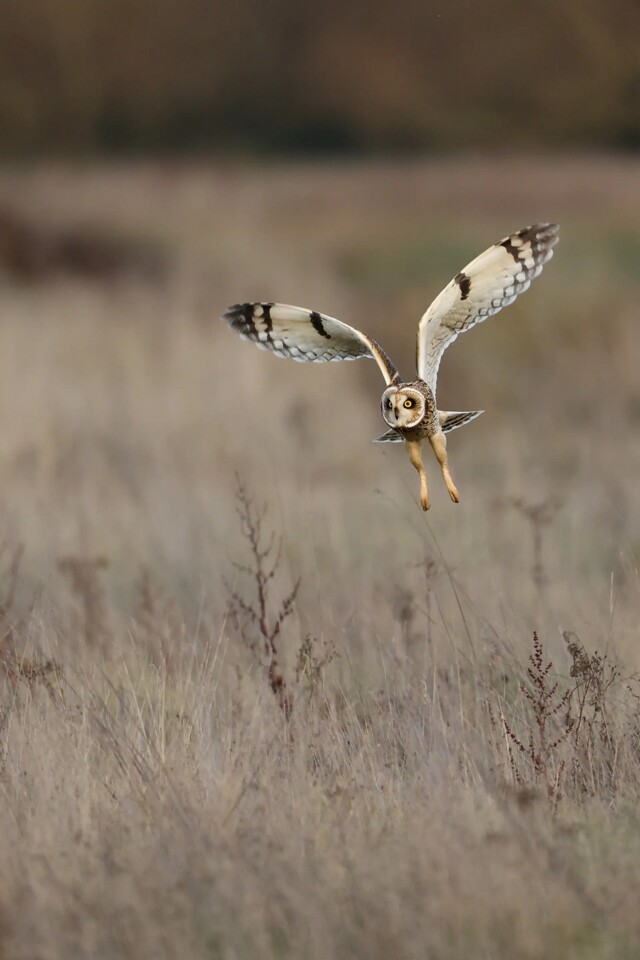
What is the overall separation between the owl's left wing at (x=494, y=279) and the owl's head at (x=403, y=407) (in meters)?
0.41

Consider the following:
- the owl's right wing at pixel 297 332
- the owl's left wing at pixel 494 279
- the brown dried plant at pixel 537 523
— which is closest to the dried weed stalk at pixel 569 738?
the brown dried plant at pixel 537 523

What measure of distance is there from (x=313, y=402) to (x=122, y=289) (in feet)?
21.2

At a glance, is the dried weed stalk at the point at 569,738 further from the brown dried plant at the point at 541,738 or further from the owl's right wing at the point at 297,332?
the owl's right wing at the point at 297,332

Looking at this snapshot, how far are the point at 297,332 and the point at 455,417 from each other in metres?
0.43

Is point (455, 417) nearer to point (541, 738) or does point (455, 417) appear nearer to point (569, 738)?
point (541, 738)

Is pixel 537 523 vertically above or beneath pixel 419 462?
above

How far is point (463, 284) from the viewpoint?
3287 millimetres

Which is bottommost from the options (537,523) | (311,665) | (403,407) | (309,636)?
(311,665)

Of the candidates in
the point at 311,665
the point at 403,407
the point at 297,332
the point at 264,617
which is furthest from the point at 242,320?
the point at 264,617

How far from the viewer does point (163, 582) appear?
→ 29.9 feet

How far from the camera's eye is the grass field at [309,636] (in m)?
3.83

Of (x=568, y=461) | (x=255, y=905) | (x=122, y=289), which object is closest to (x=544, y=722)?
(x=255, y=905)

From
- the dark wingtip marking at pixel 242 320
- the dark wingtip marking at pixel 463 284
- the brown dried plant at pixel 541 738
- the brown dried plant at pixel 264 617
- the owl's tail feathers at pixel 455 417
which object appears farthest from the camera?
the brown dried plant at pixel 264 617

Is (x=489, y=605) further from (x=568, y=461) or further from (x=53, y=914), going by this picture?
(x=568, y=461)
